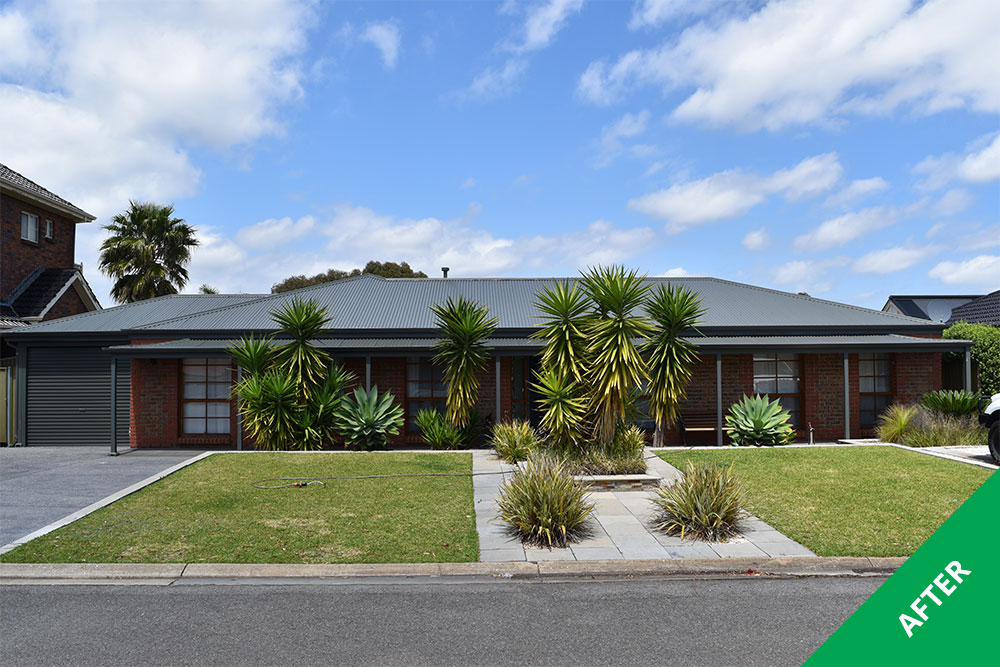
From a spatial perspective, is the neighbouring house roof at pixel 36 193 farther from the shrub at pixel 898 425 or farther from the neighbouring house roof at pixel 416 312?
the shrub at pixel 898 425

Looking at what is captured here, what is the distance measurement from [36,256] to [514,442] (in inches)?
877

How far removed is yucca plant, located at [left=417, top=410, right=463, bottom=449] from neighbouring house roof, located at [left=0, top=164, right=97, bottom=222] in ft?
59.6

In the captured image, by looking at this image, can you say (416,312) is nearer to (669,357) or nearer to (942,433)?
(669,357)

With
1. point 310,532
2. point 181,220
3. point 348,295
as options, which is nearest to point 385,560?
point 310,532

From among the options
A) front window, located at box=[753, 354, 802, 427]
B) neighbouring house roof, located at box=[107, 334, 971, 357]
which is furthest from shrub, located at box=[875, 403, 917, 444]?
front window, located at box=[753, 354, 802, 427]

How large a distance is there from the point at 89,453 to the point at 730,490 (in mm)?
15170

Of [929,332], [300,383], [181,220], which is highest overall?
[181,220]

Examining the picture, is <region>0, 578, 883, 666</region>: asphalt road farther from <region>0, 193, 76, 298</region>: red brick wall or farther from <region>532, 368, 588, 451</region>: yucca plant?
<region>0, 193, 76, 298</region>: red brick wall

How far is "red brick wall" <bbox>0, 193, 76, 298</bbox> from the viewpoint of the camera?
23594 millimetres

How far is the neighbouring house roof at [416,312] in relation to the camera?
1808 centimetres

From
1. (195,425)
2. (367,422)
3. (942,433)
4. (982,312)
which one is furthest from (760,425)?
(982,312)

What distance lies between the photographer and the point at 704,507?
796 centimetres

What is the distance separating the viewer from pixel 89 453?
53.2 ft

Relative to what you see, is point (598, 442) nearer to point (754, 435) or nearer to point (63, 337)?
point (754, 435)
